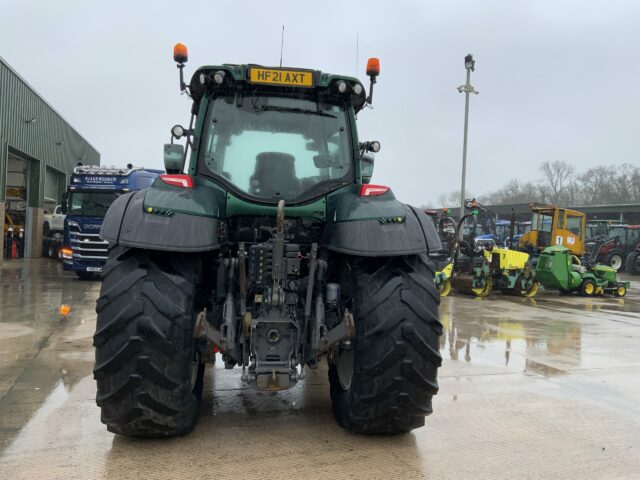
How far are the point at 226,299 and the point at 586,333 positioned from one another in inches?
286

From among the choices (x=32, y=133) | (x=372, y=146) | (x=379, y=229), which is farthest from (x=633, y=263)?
(x=32, y=133)

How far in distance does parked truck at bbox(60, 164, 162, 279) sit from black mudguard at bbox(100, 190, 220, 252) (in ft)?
39.8

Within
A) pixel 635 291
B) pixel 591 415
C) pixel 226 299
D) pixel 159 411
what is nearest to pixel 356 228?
pixel 226 299

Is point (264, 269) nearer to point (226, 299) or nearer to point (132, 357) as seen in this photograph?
point (226, 299)

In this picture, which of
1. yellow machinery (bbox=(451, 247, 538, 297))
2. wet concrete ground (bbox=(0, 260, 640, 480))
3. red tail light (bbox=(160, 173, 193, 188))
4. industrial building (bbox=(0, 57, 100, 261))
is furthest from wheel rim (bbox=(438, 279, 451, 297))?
industrial building (bbox=(0, 57, 100, 261))

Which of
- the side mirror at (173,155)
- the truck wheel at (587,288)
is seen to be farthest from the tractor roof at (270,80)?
the truck wheel at (587,288)

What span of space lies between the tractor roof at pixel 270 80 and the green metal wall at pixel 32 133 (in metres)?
18.7

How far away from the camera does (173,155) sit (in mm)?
4125

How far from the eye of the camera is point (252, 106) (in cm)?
408

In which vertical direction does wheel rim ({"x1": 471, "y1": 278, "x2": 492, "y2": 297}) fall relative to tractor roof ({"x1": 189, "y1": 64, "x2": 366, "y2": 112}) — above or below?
below

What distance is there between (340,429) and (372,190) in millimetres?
1726

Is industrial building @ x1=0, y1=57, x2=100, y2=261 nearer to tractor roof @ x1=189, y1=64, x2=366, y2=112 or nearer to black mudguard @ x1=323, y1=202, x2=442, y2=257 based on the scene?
tractor roof @ x1=189, y1=64, x2=366, y2=112

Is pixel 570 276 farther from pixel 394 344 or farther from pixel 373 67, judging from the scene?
pixel 394 344

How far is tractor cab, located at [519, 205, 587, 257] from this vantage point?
18.1 metres
